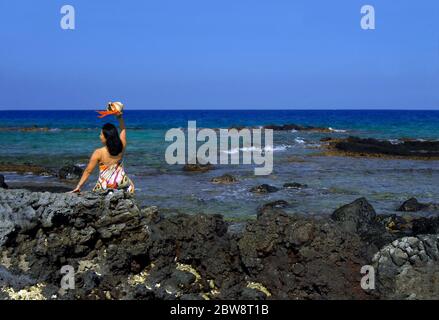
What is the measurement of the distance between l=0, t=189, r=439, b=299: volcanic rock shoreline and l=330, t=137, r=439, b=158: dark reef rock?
27.0 meters

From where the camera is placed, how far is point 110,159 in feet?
25.6

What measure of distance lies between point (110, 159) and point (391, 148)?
3056 centimetres

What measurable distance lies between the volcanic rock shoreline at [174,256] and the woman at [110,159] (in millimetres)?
246

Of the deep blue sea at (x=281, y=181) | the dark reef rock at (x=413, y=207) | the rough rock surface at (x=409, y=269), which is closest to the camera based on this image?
the rough rock surface at (x=409, y=269)

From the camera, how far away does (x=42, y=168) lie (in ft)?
84.8

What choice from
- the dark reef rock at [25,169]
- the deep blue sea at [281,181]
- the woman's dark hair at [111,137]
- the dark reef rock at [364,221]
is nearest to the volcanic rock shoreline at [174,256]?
the woman's dark hair at [111,137]

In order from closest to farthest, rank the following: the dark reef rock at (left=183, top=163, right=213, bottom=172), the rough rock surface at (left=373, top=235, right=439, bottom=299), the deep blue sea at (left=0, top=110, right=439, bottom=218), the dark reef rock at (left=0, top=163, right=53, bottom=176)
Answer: the rough rock surface at (left=373, top=235, right=439, bottom=299), the deep blue sea at (left=0, top=110, right=439, bottom=218), the dark reef rock at (left=0, top=163, right=53, bottom=176), the dark reef rock at (left=183, top=163, right=213, bottom=172)

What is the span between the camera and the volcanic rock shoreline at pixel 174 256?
7281 millimetres

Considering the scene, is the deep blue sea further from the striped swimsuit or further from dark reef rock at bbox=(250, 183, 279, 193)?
the striped swimsuit

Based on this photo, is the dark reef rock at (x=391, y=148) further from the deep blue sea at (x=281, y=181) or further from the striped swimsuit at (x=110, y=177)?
the striped swimsuit at (x=110, y=177)

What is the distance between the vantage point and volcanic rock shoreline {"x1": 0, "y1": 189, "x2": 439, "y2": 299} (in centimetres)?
728

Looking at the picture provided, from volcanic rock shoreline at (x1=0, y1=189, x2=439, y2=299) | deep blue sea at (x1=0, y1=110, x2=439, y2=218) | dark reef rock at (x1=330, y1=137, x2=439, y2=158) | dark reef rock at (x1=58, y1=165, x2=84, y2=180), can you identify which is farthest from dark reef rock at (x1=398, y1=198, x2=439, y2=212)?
dark reef rock at (x1=330, y1=137, x2=439, y2=158)

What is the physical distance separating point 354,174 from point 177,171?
26.9ft

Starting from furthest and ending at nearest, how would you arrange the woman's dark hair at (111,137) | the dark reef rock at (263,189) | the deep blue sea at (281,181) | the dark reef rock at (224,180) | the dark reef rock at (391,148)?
the dark reef rock at (391,148) → the dark reef rock at (224,180) → the dark reef rock at (263,189) → the deep blue sea at (281,181) → the woman's dark hair at (111,137)
